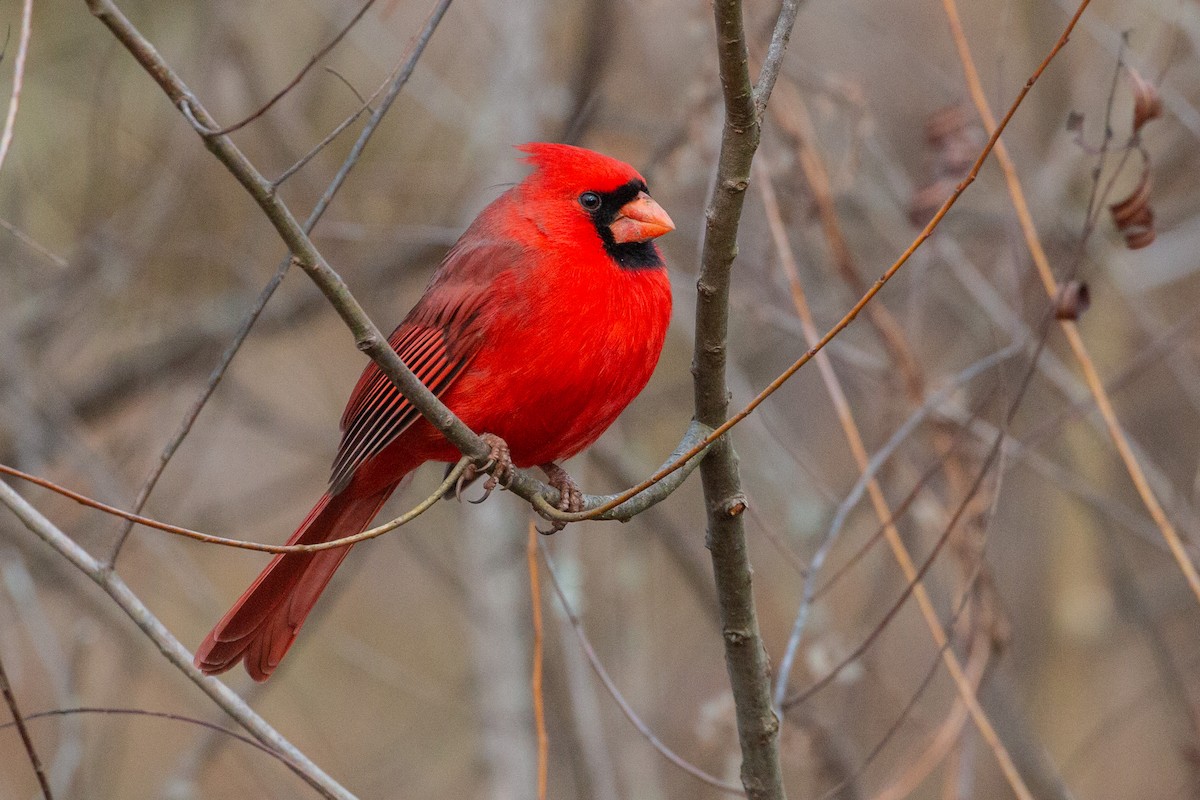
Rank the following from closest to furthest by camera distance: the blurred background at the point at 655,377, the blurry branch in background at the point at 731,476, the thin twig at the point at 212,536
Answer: the thin twig at the point at 212,536, the blurry branch in background at the point at 731,476, the blurred background at the point at 655,377

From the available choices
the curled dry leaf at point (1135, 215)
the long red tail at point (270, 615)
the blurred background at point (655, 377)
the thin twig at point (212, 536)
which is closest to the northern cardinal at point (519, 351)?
the long red tail at point (270, 615)

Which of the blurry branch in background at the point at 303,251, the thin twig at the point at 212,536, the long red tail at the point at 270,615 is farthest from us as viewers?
the long red tail at the point at 270,615

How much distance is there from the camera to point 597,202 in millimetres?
3041

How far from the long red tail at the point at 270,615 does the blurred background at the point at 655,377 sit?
1.16 meters

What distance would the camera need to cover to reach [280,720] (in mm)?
6098

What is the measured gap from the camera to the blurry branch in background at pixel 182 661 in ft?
6.84

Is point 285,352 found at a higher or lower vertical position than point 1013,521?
higher

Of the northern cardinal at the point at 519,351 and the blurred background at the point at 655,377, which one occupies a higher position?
the blurred background at the point at 655,377

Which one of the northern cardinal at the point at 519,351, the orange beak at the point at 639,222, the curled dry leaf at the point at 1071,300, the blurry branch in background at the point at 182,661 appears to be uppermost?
the orange beak at the point at 639,222

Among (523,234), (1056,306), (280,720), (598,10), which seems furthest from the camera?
(280,720)

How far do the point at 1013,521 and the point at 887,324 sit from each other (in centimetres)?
230

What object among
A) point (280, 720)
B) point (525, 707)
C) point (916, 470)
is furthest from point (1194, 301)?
point (280, 720)

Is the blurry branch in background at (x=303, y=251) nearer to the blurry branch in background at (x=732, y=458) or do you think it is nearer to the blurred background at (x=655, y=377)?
the blurry branch in background at (x=732, y=458)

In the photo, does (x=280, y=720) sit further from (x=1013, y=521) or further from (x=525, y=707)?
(x=1013, y=521)
